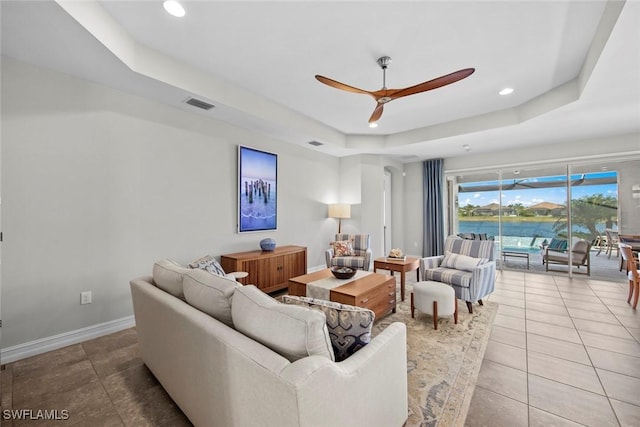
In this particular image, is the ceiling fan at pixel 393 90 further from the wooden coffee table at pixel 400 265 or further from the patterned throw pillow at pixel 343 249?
the patterned throw pillow at pixel 343 249

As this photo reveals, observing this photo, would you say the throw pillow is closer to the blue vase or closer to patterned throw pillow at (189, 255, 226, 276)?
the blue vase

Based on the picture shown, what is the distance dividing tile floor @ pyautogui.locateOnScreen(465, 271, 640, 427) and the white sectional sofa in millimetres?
886

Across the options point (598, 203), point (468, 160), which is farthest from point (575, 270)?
point (468, 160)

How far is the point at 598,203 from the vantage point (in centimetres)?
500

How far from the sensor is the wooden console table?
12.3 feet

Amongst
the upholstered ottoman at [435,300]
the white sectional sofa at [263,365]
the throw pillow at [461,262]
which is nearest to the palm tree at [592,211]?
the throw pillow at [461,262]

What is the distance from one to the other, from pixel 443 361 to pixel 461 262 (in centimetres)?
168

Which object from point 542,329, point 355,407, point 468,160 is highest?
point 468,160

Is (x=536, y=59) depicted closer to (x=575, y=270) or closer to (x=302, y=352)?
(x=302, y=352)

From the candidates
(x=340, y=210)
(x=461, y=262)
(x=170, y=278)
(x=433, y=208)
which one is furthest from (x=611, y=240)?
(x=170, y=278)

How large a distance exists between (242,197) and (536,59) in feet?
13.2

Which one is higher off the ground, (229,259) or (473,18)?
(473,18)

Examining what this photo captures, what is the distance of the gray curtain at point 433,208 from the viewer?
21.2 ft

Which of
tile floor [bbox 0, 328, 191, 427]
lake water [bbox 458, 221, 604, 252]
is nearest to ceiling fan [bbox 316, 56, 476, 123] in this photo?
tile floor [bbox 0, 328, 191, 427]
